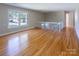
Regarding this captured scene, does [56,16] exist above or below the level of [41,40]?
above

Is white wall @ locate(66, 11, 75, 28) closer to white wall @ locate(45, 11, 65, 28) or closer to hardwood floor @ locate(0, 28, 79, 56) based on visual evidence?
white wall @ locate(45, 11, 65, 28)

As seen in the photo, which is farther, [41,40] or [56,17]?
[41,40]

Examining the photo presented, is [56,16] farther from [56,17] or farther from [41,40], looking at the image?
[41,40]

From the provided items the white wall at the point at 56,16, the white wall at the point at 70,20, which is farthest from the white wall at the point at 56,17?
the white wall at the point at 70,20

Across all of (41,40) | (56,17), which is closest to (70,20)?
(56,17)

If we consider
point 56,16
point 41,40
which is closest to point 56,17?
point 56,16

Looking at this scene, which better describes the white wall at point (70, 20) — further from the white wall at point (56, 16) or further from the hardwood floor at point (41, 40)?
the hardwood floor at point (41, 40)

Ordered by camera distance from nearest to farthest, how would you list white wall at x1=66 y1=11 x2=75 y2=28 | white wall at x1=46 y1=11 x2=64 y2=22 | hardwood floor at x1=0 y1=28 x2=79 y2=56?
white wall at x1=46 y1=11 x2=64 y2=22
white wall at x1=66 y1=11 x2=75 y2=28
hardwood floor at x1=0 y1=28 x2=79 y2=56

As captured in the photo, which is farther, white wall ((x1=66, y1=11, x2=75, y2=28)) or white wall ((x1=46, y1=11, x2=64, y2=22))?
white wall ((x1=66, y1=11, x2=75, y2=28))

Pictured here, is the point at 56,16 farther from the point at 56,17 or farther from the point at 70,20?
the point at 70,20

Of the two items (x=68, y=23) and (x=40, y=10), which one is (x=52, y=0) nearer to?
(x=40, y=10)

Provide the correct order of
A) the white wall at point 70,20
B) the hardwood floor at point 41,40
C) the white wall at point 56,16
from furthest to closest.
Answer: the hardwood floor at point 41,40 → the white wall at point 70,20 → the white wall at point 56,16

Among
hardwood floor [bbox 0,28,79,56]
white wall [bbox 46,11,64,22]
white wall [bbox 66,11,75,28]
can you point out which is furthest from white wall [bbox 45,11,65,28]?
hardwood floor [bbox 0,28,79,56]

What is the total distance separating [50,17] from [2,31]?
1.81 m
